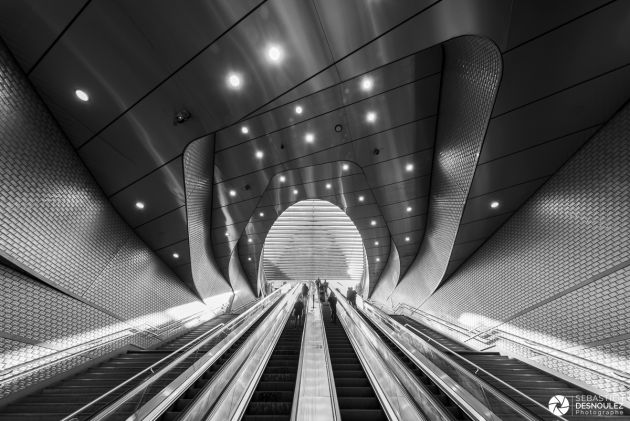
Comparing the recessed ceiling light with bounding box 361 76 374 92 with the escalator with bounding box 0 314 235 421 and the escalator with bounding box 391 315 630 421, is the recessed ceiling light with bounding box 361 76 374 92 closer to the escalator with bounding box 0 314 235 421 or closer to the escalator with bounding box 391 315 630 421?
the escalator with bounding box 391 315 630 421

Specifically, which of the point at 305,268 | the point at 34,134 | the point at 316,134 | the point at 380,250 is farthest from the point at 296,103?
the point at 305,268

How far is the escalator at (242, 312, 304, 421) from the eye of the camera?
319 cm

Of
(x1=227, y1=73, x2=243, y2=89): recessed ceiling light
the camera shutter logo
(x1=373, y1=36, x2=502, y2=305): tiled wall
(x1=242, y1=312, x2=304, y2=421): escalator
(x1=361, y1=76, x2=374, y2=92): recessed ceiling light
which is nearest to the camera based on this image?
(x1=242, y1=312, x2=304, y2=421): escalator

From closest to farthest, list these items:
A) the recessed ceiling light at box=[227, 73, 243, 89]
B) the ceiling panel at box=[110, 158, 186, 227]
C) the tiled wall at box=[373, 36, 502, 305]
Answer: the recessed ceiling light at box=[227, 73, 243, 89]
the tiled wall at box=[373, 36, 502, 305]
the ceiling panel at box=[110, 158, 186, 227]

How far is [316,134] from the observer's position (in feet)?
25.2

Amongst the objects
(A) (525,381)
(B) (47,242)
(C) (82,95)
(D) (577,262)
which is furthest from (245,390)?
(D) (577,262)

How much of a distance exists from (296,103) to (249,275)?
54.4 feet

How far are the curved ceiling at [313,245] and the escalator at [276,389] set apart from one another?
17.7 meters

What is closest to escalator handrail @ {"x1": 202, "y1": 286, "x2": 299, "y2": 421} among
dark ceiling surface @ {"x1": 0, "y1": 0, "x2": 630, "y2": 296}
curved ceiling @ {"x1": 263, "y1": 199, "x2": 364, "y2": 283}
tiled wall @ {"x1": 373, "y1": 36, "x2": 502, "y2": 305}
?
dark ceiling surface @ {"x1": 0, "y1": 0, "x2": 630, "y2": 296}

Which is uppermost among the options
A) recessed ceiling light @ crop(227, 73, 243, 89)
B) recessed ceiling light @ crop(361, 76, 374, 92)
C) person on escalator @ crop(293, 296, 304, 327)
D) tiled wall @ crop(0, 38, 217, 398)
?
recessed ceiling light @ crop(361, 76, 374, 92)

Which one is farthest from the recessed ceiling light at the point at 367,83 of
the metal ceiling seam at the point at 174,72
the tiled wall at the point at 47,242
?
the tiled wall at the point at 47,242

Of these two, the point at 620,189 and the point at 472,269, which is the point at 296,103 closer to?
the point at 620,189

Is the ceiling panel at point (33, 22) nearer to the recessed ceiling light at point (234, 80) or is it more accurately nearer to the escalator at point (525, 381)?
the recessed ceiling light at point (234, 80)

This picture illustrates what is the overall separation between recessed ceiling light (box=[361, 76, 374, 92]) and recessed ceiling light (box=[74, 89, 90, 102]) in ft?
16.6
